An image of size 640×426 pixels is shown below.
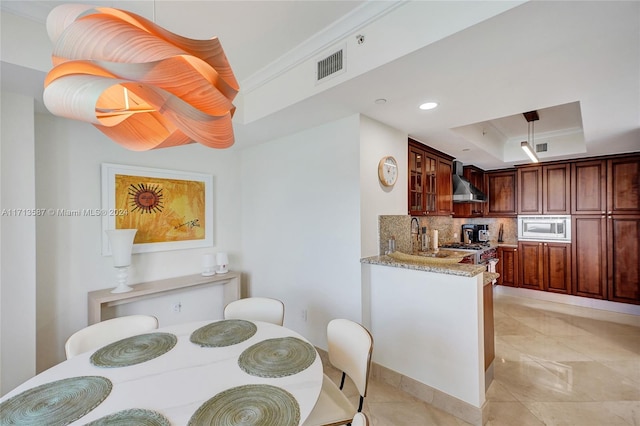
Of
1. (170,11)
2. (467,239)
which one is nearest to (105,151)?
(170,11)

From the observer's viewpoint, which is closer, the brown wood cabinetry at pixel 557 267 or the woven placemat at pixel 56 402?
the woven placemat at pixel 56 402

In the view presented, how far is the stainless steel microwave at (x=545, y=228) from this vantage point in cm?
433

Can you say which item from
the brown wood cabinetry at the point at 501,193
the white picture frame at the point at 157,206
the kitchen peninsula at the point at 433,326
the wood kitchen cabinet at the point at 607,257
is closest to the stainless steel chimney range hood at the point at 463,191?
the brown wood cabinetry at the point at 501,193

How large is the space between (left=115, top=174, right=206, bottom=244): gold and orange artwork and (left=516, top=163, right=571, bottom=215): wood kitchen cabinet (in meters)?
5.20

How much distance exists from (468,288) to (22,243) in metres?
3.17

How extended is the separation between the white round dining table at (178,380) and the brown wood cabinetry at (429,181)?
247 cm

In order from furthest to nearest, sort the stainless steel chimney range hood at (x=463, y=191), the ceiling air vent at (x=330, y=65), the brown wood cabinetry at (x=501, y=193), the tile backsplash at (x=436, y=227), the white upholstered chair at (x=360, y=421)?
the brown wood cabinetry at (x=501, y=193) → the stainless steel chimney range hood at (x=463, y=191) → the tile backsplash at (x=436, y=227) → the ceiling air vent at (x=330, y=65) → the white upholstered chair at (x=360, y=421)

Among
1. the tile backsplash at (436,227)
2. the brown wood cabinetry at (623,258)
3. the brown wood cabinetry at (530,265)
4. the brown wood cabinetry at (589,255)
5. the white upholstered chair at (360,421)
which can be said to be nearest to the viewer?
the white upholstered chair at (360,421)

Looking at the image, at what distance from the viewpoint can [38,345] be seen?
2.20m

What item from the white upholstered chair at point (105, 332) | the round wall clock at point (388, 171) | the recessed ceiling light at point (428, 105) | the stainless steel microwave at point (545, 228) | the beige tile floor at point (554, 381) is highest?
the recessed ceiling light at point (428, 105)

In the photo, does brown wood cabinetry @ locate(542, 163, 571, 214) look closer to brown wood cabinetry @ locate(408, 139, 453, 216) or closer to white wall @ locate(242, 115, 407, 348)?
brown wood cabinetry @ locate(408, 139, 453, 216)

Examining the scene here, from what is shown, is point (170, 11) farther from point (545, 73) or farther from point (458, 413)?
point (458, 413)

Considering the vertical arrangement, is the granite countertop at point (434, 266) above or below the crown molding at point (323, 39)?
below

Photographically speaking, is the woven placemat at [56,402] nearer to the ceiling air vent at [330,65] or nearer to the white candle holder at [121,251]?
the white candle holder at [121,251]
